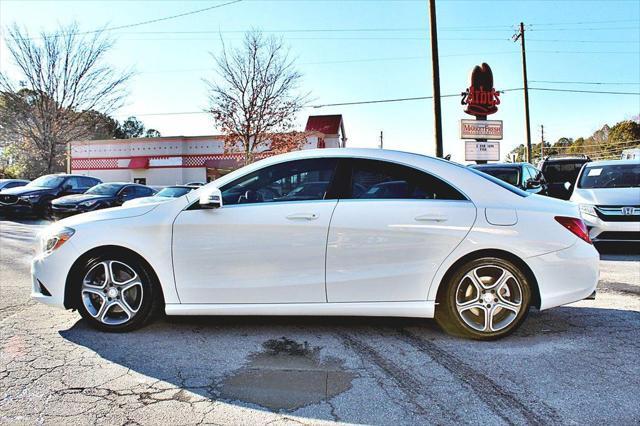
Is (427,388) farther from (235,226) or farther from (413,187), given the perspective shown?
(235,226)

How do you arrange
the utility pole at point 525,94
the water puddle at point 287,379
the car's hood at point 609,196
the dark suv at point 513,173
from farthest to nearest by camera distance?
the utility pole at point 525,94
the dark suv at point 513,173
the car's hood at point 609,196
the water puddle at point 287,379

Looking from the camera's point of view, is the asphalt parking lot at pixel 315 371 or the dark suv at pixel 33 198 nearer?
the asphalt parking lot at pixel 315 371

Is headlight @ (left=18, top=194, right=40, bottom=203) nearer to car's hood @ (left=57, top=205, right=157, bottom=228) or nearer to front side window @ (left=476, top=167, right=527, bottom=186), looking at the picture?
car's hood @ (left=57, top=205, right=157, bottom=228)

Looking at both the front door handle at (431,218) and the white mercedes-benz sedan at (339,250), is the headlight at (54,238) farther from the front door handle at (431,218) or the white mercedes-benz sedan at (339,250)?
the front door handle at (431,218)

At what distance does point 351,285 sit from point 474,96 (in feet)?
60.6

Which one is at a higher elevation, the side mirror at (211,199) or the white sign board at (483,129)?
the white sign board at (483,129)

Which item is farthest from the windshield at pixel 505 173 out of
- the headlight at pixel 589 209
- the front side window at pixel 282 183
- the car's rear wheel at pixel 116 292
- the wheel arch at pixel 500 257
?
the car's rear wheel at pixel 116 292

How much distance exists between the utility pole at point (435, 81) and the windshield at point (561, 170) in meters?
5.35

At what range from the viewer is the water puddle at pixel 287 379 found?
113 inches

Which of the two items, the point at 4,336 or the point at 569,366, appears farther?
the point at 4,336

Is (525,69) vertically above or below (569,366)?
→ above

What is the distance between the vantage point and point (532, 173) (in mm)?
11523

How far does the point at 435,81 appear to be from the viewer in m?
14.3

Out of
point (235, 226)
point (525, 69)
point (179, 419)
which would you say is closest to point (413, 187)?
point (235, 226)
